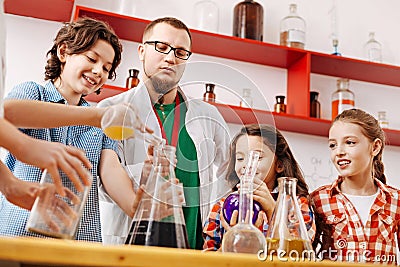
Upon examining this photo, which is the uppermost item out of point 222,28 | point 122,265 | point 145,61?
point 222,28

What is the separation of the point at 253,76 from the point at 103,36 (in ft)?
3.60

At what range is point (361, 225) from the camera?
151 centimetres

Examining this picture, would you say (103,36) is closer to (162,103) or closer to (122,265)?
(162,103)

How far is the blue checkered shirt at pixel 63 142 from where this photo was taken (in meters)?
1.15

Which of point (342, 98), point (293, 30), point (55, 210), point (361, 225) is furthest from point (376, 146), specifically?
point (55, 210)

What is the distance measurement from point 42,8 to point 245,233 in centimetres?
164

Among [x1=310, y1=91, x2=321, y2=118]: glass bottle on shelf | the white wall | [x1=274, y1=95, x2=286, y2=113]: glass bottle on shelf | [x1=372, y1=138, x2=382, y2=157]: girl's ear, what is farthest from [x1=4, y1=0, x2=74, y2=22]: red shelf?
[x1=372, y1=138, x2=382, y2=157]: girl's ear

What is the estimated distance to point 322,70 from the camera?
8.22ft

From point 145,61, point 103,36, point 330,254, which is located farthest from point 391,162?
point 145,61

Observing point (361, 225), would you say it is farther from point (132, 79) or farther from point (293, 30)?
point (293, 30)

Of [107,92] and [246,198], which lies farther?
[107,92]

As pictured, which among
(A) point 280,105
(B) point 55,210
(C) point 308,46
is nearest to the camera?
(B) point 55,210

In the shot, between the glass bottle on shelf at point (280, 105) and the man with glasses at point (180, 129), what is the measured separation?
1.39 m

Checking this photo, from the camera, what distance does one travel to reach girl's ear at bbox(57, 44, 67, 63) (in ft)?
4.92
